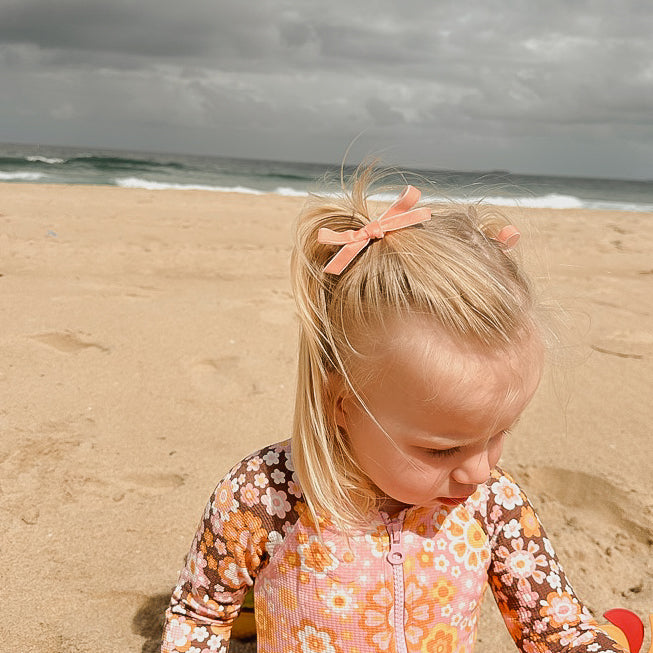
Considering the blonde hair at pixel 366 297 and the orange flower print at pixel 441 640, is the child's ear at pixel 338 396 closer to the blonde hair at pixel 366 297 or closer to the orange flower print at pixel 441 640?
the blonde hair at pixel 366 297

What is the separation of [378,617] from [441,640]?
13 cm

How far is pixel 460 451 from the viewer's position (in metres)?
1.11

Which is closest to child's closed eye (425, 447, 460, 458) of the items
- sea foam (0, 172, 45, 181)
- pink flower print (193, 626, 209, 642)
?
pink flower print (193, 626, 209, 642)

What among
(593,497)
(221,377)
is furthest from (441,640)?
(221,377)

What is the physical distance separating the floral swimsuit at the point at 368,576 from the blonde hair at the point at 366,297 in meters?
0.07

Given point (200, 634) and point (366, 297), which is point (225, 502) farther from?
point (366, 297)

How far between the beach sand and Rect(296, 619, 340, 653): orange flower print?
50 centimetres

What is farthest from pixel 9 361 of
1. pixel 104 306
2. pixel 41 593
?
pixel 41 593

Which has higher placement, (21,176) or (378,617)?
(378,617)

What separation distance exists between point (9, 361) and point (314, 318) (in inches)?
87.2

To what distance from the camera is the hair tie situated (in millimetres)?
1116

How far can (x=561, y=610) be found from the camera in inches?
50.1

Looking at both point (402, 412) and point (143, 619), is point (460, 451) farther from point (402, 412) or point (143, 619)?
point (143, 619)

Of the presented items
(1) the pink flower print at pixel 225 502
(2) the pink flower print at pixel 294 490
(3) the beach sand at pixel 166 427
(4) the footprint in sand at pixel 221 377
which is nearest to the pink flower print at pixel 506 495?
(3) the beach sand at pixel 166 427
